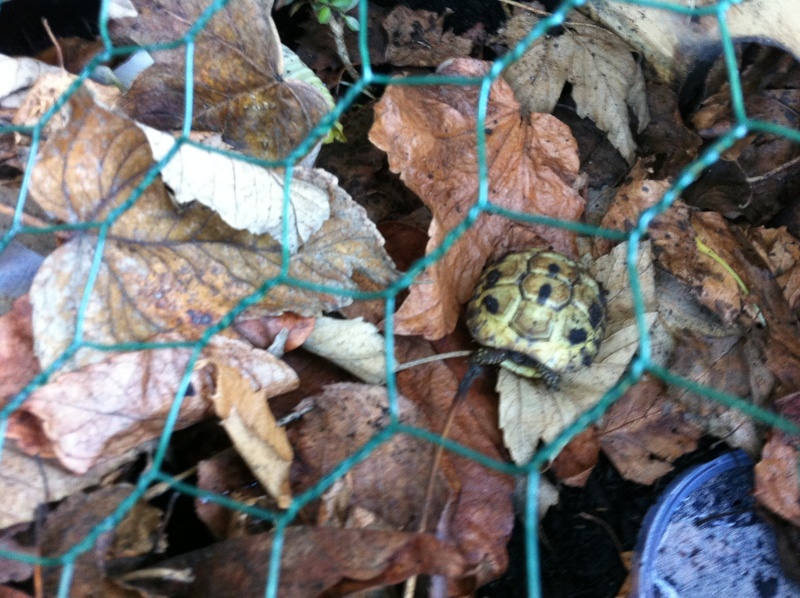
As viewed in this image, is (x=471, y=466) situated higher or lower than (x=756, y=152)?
lower

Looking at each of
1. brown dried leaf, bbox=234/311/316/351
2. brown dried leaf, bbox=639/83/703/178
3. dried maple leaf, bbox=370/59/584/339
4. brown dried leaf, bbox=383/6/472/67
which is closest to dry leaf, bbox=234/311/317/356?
brown dried leaf, bbox=234/311/316/351

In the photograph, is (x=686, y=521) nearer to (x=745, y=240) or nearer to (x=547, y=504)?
(x=547, y=504)

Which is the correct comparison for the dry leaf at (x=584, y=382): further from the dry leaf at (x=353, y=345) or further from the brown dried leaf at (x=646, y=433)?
the dry leaf at (x=353, y=345)

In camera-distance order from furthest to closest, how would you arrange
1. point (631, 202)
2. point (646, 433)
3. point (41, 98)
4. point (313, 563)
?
point (631, 202)
point (646, 433)
point (41, 98)
point (313, 563)

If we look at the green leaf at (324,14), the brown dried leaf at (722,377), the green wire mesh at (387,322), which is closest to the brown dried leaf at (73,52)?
the green wire mesh at (387,322)

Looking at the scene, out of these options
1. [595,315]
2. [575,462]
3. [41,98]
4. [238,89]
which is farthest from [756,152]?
[41,98]

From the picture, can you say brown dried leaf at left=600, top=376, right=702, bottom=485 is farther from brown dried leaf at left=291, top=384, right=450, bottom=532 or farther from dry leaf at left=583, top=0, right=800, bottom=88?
dry leaf at left=583, top=0, right=800, bottom=88

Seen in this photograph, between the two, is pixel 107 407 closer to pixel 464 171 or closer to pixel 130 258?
pixel 130 258
